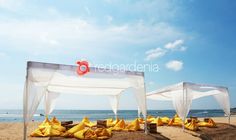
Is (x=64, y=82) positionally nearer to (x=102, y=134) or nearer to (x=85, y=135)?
(x=85, y=135)

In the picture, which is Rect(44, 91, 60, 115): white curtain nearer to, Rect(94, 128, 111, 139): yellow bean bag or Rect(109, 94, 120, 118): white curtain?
Rect(109, 94, 120, 118): white curtain

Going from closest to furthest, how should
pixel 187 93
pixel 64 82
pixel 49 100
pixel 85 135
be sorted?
pixel 85 135 < pixel 64 82 < pixel 187 93 < pixel 49 100

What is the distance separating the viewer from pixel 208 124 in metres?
11.4

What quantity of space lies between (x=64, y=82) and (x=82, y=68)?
1613 millimetres

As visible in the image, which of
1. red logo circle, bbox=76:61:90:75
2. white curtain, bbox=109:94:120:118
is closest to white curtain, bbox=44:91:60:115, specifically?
white curtain, bbox=109:94:120:118

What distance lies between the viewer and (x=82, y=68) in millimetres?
7641

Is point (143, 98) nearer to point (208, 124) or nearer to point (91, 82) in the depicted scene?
point (91, 82)

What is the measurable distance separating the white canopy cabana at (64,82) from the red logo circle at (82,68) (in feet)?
0.45

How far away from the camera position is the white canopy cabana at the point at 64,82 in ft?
20.9

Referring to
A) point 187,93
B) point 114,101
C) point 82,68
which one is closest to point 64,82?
point 82,68

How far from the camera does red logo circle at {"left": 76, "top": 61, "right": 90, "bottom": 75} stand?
757cm

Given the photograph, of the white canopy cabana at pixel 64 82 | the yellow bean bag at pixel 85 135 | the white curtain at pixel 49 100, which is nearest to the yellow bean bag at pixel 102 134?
the yellow bean bag at pixel 85 135

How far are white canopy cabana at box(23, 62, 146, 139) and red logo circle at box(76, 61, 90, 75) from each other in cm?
14

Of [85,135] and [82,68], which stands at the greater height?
[82,68]
